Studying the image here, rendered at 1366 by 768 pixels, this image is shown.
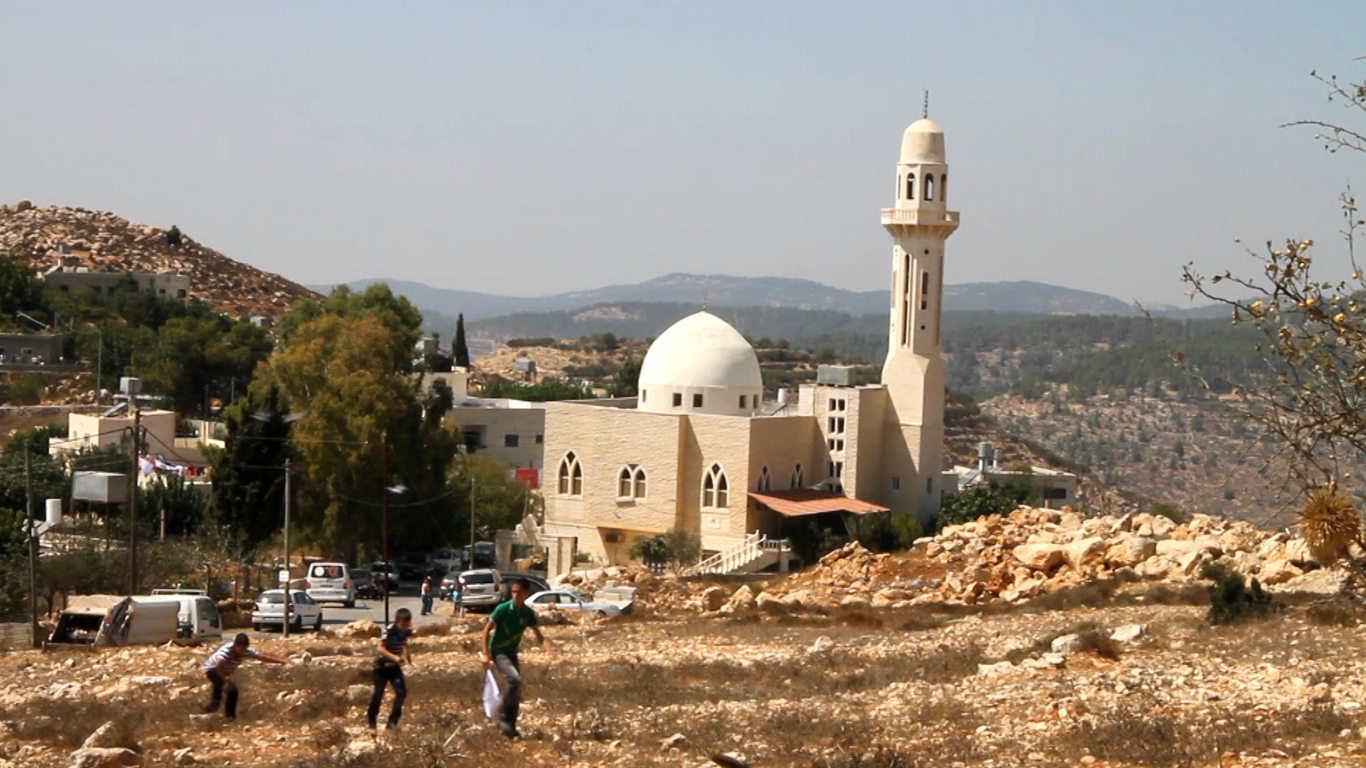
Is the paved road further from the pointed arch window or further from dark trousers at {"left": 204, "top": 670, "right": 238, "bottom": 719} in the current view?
dark trousers at {"left": 204, "top": 670, "right": 238, "bottom": 719}

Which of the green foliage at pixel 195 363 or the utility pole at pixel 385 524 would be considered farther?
the green foliage at pixel 195 363

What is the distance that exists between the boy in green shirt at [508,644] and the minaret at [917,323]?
3580cm

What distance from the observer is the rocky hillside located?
360 ft

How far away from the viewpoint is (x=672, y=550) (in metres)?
46.1

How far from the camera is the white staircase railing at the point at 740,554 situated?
147ft

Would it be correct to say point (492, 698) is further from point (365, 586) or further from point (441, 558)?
point (441, 558)

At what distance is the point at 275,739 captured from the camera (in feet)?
48.6

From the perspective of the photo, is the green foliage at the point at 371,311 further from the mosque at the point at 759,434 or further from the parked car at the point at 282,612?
the parked car at the point at 282,612

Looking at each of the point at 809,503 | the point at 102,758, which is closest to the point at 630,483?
the point at 809,503

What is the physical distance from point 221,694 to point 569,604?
53.1ft

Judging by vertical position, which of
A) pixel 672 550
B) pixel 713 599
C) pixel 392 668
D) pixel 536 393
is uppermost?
pixel 536 393

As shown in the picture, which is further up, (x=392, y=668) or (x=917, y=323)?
(x=917, y=323)

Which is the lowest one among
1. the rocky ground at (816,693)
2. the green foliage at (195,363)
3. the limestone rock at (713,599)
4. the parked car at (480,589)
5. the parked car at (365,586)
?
the parked car at (365,586)

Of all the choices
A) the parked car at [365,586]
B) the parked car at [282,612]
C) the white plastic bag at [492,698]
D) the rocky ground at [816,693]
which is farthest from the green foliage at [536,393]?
the white plastic bag at [492,698]
